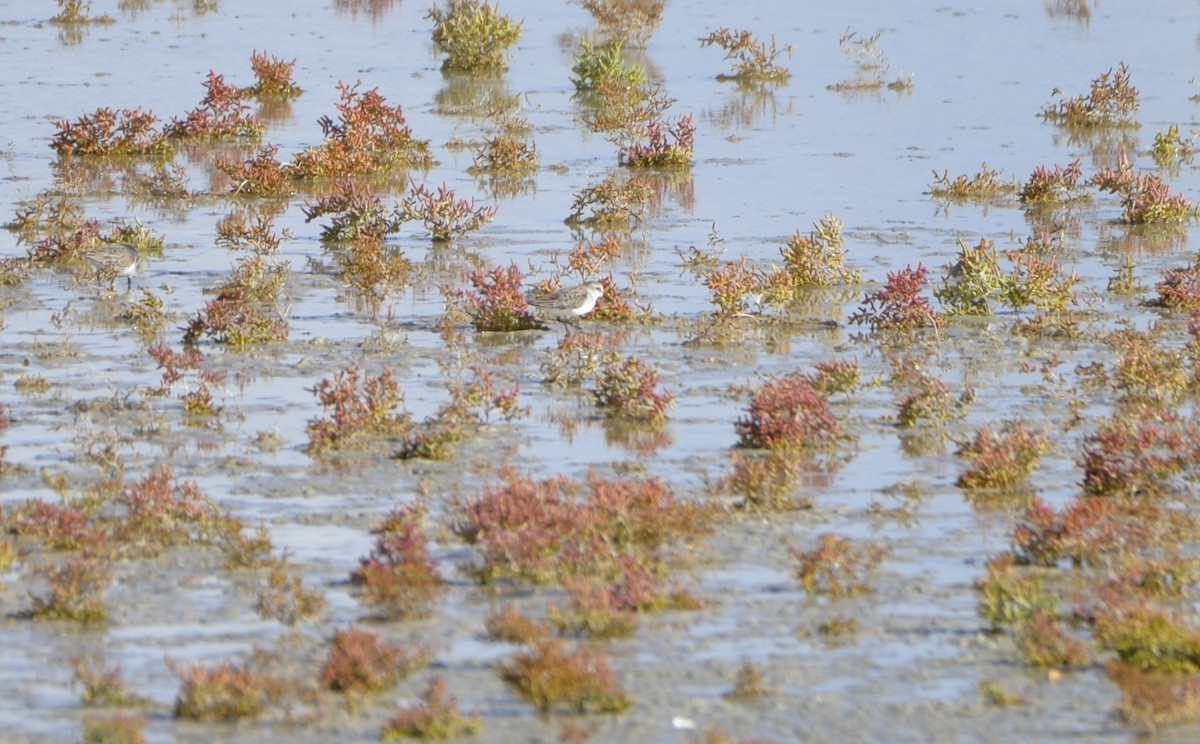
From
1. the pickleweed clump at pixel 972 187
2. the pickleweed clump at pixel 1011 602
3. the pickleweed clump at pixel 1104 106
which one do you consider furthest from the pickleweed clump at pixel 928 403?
the pickleweed clump at pixel 1104 106

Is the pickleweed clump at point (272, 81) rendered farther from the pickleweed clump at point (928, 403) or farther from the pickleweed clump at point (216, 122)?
the pickleweed clump at point (928, 403)

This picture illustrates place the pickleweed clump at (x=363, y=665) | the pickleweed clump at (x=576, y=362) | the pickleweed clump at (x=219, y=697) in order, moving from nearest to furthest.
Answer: the pickleweed clump at (x=219, y=697) < the pickleweed clump at (x=363, y=665) < the pickleweed clump at (x=576, y=362)

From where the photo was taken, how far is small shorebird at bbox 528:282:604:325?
13148 mm

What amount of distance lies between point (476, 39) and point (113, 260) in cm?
1355

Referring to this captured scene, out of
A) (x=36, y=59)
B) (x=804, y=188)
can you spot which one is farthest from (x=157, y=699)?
(x=36, y=59)

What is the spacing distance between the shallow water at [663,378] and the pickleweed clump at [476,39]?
0.56m

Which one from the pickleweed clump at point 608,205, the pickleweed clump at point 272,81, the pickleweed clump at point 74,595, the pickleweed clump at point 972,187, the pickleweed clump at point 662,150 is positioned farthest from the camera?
the pickleweed clump at point 272,81

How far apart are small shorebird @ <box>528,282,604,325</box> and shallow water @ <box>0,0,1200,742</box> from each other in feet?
1.06

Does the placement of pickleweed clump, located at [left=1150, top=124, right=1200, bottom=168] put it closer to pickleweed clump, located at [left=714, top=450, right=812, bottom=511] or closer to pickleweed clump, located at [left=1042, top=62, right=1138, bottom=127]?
pickleweed clump, located at [left=1042, top=62, right=1138, bottom=127]

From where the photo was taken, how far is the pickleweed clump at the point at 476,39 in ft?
90.3

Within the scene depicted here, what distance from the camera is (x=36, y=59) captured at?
2811cm

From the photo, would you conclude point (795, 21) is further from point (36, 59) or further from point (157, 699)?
point (157, 699)

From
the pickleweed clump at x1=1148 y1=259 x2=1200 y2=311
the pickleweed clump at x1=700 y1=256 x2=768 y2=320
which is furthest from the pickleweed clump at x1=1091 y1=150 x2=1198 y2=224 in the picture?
the pickleweed clump at x1=700 y1=256 x2=768 y2=320

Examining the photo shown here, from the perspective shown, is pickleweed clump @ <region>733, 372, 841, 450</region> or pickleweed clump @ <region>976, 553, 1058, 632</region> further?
pickleweed clump @ <region>733, 372, 841, 450</region>
